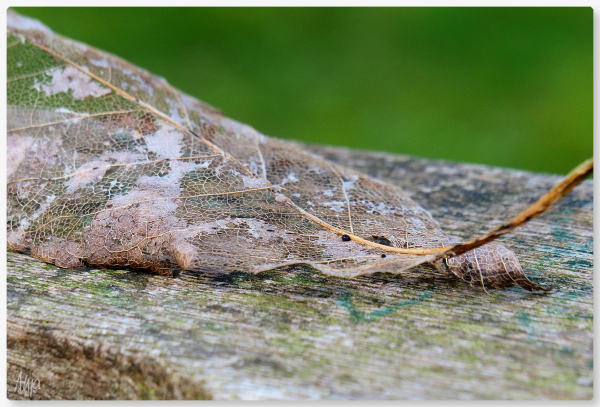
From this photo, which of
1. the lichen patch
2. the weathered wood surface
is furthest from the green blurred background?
the weathered wood surface

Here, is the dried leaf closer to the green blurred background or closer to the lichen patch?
the lichen patch

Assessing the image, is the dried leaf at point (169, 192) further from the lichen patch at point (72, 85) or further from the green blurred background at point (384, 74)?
the green blurred background at point (384, 74)

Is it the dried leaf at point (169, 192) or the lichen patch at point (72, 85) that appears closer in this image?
the dried leaf at point (169, 192)

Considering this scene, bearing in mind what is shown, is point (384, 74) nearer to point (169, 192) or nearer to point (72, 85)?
point (72, 85)

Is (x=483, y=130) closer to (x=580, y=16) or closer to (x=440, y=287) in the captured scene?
(x=580, y=16)

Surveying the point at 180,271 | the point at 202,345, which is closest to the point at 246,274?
the point at 180,271

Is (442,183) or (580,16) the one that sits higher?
(580,16)

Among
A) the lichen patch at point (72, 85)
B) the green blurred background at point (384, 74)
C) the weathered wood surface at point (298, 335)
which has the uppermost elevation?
the green blurred background at point (384, 74)

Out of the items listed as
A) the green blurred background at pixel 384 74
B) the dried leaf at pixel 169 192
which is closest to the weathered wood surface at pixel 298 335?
the dried leaf at pixel 169 192
